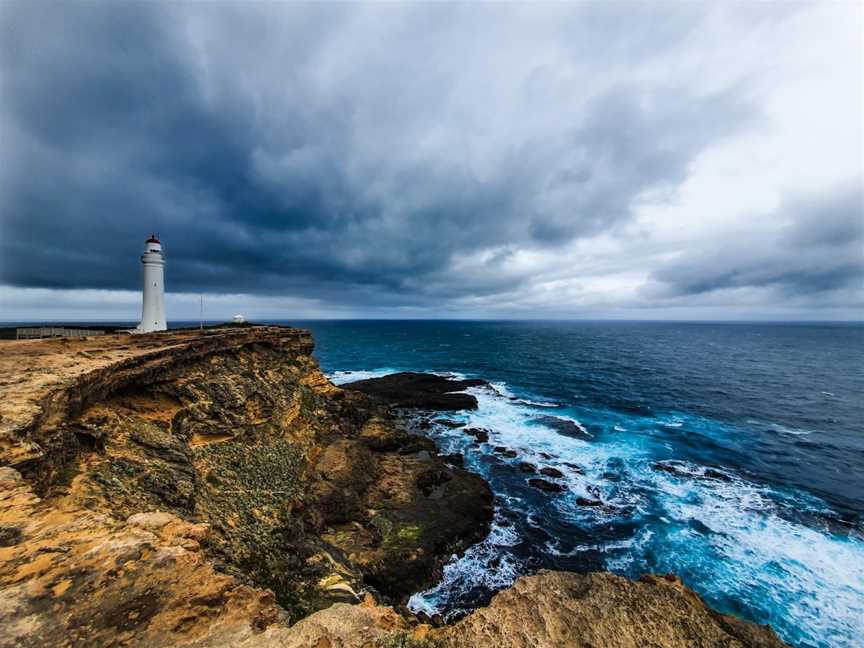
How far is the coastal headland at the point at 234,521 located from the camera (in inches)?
219

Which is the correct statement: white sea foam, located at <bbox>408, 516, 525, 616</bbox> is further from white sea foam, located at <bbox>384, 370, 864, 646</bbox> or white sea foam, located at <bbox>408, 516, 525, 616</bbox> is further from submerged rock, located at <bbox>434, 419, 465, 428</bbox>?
submerged rock, located at <bbox>434, 419, 465, 428</bbox>

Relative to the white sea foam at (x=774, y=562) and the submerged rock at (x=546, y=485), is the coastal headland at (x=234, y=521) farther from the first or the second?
the white sea foam at (x=774, y=562)

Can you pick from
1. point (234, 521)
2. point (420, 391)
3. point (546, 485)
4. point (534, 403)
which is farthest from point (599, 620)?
point (420, 391)

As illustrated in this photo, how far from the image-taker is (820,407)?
47094mm

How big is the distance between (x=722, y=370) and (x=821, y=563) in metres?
70.3

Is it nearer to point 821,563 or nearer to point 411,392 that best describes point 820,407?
point 821,563

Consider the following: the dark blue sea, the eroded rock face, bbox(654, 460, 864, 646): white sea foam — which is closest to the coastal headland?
the eroded rock face

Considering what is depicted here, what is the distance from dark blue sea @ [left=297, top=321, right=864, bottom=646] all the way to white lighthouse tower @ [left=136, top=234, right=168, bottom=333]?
29284 mm

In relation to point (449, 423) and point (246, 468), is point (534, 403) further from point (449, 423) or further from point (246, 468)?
point (246, 468)

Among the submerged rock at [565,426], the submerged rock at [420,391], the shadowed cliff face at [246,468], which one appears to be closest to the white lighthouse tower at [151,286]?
the shadowed cliff face at [246,468]

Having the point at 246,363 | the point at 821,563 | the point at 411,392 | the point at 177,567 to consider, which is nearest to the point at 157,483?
the point at 177,567

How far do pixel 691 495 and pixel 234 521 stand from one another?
30.8 m

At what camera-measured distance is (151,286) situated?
1160 inches

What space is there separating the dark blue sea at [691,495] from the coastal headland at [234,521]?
350cm
